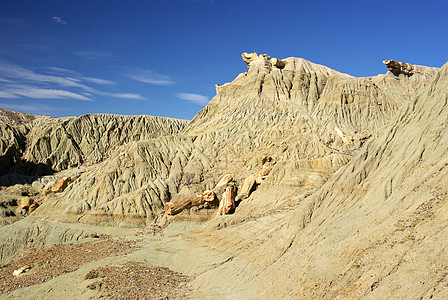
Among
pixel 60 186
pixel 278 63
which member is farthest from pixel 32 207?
pixel 278 63

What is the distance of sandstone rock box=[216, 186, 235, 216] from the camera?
29562 mm

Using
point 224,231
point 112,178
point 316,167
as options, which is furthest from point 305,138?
point 112,178

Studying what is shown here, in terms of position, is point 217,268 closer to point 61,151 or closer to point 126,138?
point 61,151

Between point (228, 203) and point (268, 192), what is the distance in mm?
3635

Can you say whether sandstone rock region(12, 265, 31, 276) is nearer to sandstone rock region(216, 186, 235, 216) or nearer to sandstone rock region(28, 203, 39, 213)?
sandstone rock region(216, 186, 235, 216)

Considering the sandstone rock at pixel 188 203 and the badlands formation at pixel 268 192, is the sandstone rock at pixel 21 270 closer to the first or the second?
the badlands formation at pixel 268 192

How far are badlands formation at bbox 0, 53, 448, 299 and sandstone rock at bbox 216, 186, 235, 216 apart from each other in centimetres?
9

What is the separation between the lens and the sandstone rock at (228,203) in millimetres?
29562

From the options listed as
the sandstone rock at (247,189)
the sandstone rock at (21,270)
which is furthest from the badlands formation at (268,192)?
the sandstone rock at (21,270)

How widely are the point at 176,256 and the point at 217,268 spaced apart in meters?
4.58

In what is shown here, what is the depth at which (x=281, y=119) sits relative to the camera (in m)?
46.8

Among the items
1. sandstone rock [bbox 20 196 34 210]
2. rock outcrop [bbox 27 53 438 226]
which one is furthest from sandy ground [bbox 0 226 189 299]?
sandstone rock [bbox 20 196 34 210]

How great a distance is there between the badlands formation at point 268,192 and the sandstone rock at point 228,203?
0.09 metres

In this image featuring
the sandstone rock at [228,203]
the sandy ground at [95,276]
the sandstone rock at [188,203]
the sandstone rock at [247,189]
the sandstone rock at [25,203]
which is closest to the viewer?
the sandy ground at [95,276]
